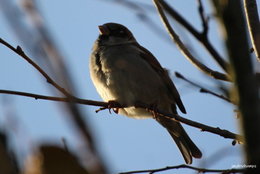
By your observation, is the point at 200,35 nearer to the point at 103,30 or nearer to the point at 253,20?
the point at 253,20

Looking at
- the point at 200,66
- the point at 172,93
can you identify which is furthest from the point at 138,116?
the point at 200,66

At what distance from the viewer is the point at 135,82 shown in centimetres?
468

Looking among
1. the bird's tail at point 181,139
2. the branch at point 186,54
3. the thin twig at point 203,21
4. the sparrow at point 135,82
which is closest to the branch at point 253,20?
the branch at point 186,54

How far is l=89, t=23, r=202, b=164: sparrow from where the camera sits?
4.59 metres

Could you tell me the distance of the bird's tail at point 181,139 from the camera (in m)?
4.80

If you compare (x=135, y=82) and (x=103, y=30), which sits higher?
(x=103, y=30)

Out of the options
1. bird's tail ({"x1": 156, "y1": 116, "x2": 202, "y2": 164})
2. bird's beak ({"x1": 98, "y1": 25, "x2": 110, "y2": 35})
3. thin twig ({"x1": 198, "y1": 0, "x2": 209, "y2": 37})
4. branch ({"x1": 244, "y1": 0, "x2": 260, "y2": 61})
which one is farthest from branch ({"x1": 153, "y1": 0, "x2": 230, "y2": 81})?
bird's beak ({"x1": 98, "y1": 25, "x2": 110, "y2": 35})

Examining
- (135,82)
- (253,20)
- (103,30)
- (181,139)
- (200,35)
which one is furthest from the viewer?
(103,30)

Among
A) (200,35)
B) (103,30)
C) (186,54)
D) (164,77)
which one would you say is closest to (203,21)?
(200,35)

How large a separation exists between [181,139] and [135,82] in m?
0.94

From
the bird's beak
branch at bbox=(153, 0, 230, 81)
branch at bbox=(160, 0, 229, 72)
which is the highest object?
the bird's beak

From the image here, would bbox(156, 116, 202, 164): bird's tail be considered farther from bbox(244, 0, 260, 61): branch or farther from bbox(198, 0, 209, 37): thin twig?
bbox(198, 0, 209, 37): thin twig

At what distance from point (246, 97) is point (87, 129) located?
583 millimetres

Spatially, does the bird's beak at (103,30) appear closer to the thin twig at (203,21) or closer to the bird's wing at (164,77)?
the bird's wing at (164,77)
